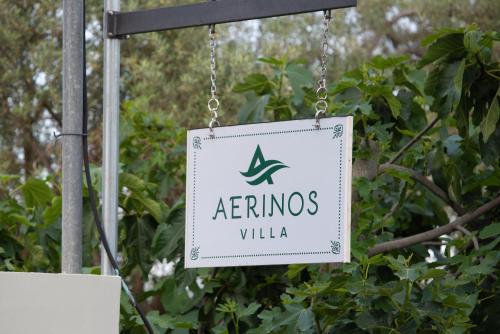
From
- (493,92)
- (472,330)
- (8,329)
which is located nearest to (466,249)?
(472,330)

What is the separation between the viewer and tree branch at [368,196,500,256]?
4.16 m

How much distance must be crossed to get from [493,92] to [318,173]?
59.4 inches

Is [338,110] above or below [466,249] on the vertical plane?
above

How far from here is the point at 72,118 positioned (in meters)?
2.89

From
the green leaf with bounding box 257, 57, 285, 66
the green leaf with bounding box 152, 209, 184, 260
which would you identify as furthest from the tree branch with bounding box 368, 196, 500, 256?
the green leaf with bounding box 257, 57, 285, 66

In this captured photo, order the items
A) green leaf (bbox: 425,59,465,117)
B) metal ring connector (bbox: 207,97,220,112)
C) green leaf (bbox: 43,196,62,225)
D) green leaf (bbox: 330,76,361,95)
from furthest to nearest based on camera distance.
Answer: green leaf (bbox: 43,196,62,225) → green leaf (bbox: 330,76,361,95) → green leaf (bbox: 425,59,465,117) → metal ring connector (bbox: 207,97,220,112)

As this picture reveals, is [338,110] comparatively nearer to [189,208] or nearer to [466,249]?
[466,249]

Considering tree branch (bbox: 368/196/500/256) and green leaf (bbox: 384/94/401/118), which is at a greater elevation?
green leaf (bbox: 384/94/401/118)

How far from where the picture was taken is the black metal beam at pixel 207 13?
2.76 meters

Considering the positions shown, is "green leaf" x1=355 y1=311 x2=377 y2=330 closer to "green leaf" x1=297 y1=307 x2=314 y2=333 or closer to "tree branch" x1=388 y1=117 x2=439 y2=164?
"green leaf" x1=297 y1=307 x2=314 y2=333

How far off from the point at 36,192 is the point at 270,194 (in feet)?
7.65

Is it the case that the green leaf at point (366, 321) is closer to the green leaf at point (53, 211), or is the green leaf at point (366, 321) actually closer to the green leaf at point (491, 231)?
the green leaf at point (491, 231)

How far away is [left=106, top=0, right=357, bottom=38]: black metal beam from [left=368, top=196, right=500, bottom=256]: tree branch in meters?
1.55

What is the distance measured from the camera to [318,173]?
2801mm
